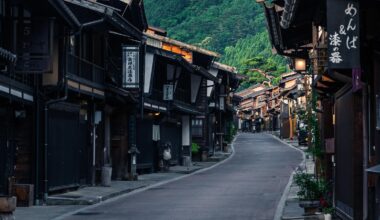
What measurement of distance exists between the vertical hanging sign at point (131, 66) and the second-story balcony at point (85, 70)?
1315 millimetres

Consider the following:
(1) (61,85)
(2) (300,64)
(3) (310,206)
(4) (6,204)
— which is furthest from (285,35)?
(4) (6,204)

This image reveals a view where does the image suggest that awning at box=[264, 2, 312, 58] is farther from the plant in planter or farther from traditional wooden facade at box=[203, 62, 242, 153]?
traditional wooden facade at box=[203, 62, 242, 153]

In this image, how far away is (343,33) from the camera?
41.4 ft

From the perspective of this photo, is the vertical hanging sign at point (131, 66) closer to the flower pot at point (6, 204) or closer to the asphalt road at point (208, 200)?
the asphalt road at point (208, 200)

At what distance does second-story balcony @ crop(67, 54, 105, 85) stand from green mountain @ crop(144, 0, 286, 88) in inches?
4620

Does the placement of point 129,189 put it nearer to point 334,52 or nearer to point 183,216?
point 183,216

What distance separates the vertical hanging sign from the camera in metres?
35.5

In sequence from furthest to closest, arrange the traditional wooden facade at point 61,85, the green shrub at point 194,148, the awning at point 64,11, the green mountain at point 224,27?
the green mountain at point 224,27 < the green shrub at point 194,148 < the traditional wooden facade at point 61,85 < the awning at point 64,11

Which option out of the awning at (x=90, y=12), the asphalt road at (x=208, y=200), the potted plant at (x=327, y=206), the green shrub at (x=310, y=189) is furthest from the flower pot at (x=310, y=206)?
the awning at (x=90, y=12)

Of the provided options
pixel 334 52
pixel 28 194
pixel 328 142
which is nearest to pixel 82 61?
pixel 28 194

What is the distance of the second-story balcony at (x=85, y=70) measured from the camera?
29.6m

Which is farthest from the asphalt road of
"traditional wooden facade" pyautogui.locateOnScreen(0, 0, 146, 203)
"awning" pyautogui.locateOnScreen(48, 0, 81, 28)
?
"awning" pyautogui.locateOnScreen(48, 0, 81, 28)

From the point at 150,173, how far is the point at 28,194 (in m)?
20.9

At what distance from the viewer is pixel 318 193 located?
2059 centimetres
